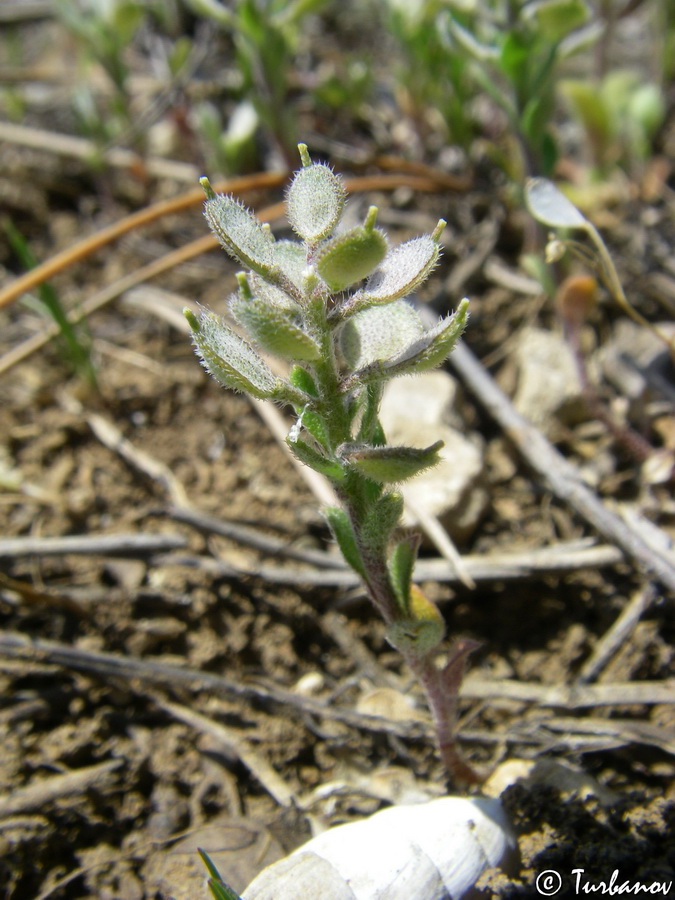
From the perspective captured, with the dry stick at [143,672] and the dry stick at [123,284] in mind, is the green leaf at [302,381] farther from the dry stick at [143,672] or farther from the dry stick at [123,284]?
the dry stick at [123,284]

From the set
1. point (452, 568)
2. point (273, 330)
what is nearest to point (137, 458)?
point (452, 568)

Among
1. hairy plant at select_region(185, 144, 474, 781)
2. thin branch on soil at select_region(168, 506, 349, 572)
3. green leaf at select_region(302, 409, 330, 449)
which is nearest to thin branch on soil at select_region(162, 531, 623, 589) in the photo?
thin branch on soil at select_region(168, 506, 349, 572)

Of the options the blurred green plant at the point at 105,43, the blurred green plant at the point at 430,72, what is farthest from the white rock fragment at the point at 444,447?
the blurred green plant at the point at 105,43

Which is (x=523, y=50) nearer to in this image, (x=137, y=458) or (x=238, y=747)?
(x=137, y=458)

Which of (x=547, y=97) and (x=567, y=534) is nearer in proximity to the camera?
(x=567, y=534)

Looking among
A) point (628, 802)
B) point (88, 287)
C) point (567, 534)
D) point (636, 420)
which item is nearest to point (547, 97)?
point (636, 420)

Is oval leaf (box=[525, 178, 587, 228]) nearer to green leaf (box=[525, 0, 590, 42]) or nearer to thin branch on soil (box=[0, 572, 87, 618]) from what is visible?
green leaf (box=[525, 0, 590, 42])

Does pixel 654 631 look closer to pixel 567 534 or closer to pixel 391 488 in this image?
pixel 567 534
